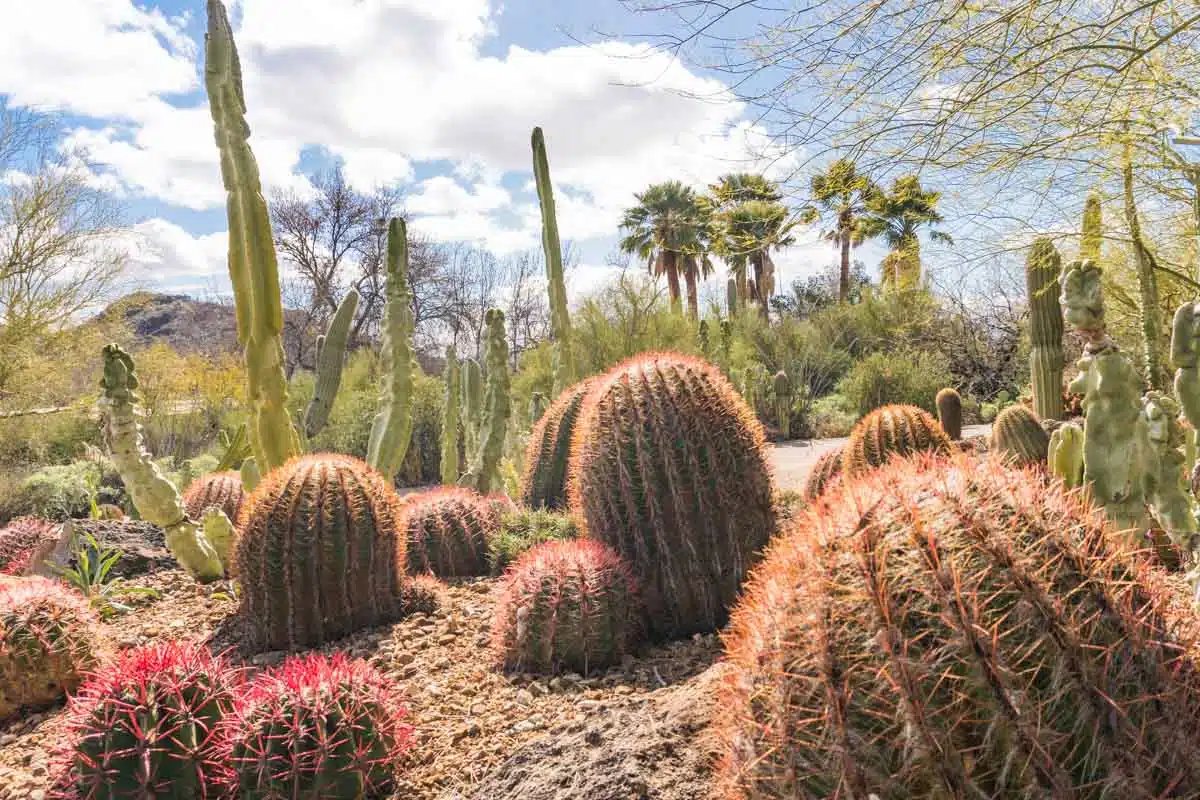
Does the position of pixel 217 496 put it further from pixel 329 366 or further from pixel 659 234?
pixel 659 234

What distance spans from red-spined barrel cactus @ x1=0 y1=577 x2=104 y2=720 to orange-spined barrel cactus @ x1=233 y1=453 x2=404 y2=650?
0.60 metres

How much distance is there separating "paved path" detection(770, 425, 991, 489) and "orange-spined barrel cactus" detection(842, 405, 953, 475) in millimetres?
4635

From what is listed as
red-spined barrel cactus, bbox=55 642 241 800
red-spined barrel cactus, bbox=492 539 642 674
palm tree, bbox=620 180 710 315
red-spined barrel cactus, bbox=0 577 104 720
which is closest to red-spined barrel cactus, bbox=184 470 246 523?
red-spined barrel cactus, bbox=0 577 104 720

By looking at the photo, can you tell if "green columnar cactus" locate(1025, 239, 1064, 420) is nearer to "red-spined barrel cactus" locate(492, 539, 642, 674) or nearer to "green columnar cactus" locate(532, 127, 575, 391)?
"green columnar cactus" locate(532, 127, 575, 391)

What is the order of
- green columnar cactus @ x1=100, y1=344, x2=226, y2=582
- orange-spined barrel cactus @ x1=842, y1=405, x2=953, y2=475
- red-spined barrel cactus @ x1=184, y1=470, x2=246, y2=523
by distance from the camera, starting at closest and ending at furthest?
green columnar cactus @ x1=100, y1=344, x2=226, y2=582, orange-spined barrel cactus @ x1=842, y1=405, x2=953, y2=475, red-spined barrel cactus @ x1=184, y1=470, x2=246, y2=523

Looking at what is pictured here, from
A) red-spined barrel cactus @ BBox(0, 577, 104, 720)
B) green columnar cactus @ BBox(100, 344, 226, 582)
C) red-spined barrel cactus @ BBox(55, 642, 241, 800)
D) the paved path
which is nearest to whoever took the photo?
red-spined barrel cactus @ BBox(55, 642, 241, 800)

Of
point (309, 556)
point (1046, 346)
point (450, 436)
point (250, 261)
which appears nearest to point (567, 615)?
point (309, 556)

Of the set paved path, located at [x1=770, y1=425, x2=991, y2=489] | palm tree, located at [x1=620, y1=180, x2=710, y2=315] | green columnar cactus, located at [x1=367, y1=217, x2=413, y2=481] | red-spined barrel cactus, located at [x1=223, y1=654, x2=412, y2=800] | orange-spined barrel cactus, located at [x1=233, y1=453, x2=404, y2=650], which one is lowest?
paved path, located at [x1=770, y1=425, x2=991, y2=489]

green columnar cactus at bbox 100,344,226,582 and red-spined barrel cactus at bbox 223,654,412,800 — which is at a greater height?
green columnar cactus at bbox 100,344,226,582

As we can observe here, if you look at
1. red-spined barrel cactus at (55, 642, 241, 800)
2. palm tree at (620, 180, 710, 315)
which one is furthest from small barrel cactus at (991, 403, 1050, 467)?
palm tree at (620, 180, 710, 315)

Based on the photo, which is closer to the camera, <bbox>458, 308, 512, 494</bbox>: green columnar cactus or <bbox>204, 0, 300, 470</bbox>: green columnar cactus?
<bbox>204, 0, 300, 470</bbox>: green columnar cactus

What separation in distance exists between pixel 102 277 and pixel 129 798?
21.1 m

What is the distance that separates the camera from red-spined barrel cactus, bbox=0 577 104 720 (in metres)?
3.07

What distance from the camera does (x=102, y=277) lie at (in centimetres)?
1970
